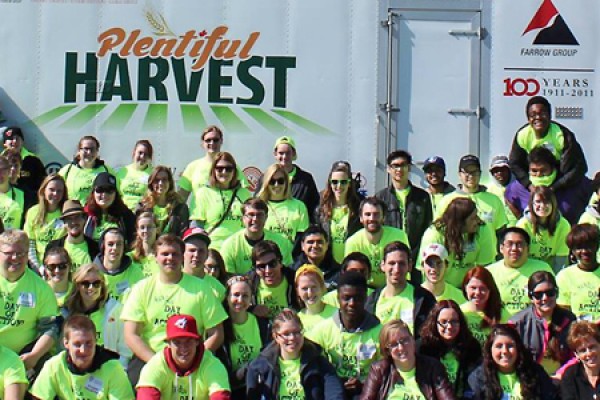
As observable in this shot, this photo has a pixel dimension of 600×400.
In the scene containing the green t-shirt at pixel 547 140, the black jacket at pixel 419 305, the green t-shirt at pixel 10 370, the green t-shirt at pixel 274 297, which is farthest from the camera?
the green t-shirt at pixel 547 140

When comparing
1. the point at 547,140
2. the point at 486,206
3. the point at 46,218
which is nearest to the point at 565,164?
the point at 547,140

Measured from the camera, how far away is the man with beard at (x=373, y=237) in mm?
8781

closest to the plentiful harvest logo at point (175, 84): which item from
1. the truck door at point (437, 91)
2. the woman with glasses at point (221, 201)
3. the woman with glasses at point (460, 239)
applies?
the truck door at point (437, 91)

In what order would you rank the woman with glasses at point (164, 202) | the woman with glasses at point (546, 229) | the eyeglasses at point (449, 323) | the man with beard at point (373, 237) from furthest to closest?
the woman with glasses at point (164, 202) < the woman with glasses at point (546, 229) < the man with beard at point (373, 237) < the eyeglasses at point (449, 323)

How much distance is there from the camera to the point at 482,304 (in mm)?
7914

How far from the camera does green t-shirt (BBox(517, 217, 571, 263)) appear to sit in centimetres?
907

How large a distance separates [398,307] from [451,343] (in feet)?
1.97

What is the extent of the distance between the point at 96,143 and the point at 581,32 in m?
5.17

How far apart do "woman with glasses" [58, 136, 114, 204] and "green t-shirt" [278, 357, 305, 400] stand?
3542 mm

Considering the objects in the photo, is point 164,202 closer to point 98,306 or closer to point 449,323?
point 98,306

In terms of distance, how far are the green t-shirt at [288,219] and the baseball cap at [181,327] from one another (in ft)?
7.91

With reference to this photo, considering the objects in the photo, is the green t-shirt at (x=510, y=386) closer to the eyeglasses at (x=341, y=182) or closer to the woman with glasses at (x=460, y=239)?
the woman with glasses at (x=460, y=239)

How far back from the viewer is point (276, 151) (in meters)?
10.0

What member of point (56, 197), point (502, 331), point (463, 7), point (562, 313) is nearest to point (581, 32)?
point (463, 7)
